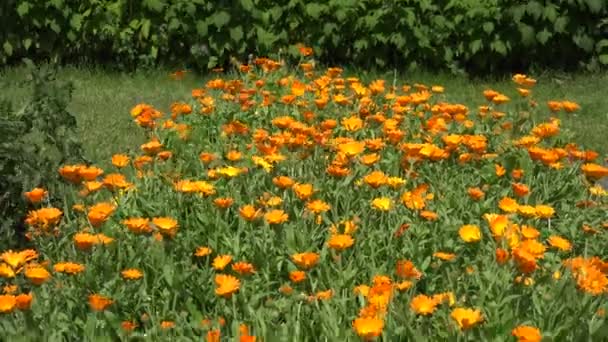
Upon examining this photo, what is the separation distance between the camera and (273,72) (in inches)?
251

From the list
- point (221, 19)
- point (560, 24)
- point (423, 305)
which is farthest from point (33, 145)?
point (560, 24)

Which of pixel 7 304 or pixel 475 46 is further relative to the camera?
pixel 475 46

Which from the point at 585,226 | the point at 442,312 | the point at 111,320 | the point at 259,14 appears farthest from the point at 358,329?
the point at 259,14

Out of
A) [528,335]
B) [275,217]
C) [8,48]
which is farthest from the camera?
[8,48]

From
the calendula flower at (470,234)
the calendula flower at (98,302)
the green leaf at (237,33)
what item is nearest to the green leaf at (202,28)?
the green leaf at (237,33)

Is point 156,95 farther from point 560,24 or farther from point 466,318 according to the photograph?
point 466,318

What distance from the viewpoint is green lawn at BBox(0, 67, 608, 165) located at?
6405mm

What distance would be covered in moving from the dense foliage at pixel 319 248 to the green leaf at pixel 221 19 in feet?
12.2

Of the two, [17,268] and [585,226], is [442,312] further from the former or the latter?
[17,268]

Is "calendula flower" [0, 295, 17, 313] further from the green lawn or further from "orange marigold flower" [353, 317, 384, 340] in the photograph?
the green lawn

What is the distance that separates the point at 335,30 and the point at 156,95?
178cm

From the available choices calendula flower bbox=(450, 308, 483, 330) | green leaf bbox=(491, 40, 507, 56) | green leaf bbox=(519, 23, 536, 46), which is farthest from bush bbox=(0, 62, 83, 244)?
green leaf bbox=(519, 23, 536, 46)

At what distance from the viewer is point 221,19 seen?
8.39 meters

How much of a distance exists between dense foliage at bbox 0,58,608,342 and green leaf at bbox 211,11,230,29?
3.71 metres
